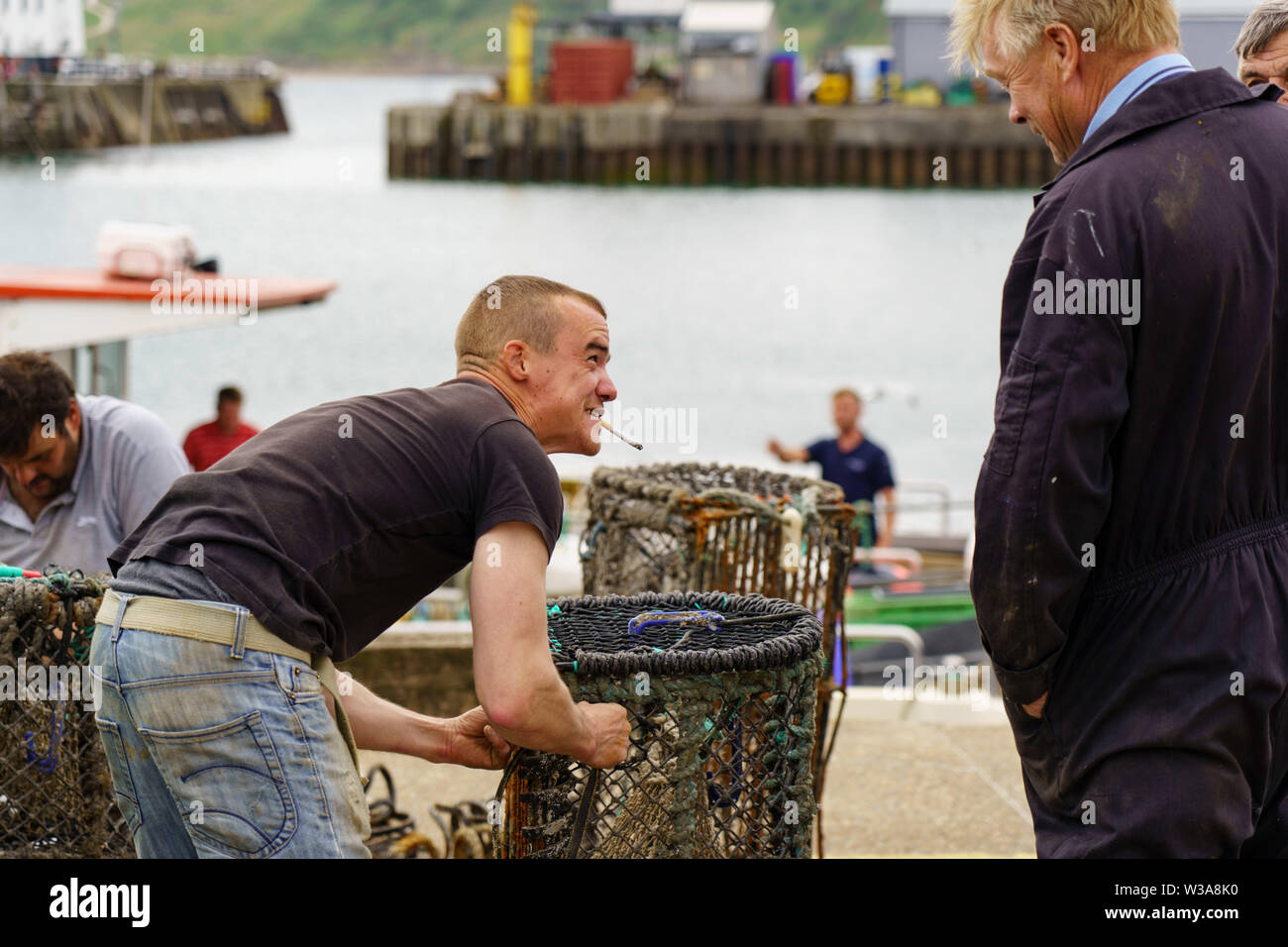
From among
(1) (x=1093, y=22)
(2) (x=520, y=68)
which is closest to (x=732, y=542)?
(1) (x=1093, y=22)

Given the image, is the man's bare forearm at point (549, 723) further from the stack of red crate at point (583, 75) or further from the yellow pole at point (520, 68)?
the stack of red crate at point (583, 75)

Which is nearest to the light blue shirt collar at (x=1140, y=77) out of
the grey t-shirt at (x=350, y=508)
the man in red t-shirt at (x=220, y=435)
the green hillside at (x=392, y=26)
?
the grey t-shirt at (x=350, y=508)

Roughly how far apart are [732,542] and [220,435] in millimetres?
7306

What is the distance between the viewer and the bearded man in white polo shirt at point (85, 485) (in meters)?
4.09

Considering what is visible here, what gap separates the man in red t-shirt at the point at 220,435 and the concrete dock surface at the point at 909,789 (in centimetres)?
492

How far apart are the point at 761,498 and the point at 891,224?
53.7m

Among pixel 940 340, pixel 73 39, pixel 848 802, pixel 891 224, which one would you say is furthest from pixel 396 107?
pixel 848 802

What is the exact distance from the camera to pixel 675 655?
265 centimetres

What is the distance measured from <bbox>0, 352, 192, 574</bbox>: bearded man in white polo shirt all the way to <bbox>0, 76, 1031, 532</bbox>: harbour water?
8891 mm

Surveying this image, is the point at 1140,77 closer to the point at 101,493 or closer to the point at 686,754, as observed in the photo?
the point at 686,754

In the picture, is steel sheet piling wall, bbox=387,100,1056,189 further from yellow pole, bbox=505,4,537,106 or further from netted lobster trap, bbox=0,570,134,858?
netted lobster trap, bbox=0,570,134,858

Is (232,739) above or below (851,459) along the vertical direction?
above

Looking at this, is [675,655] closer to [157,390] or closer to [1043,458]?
[1043,458]

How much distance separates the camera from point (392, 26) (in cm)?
13750
